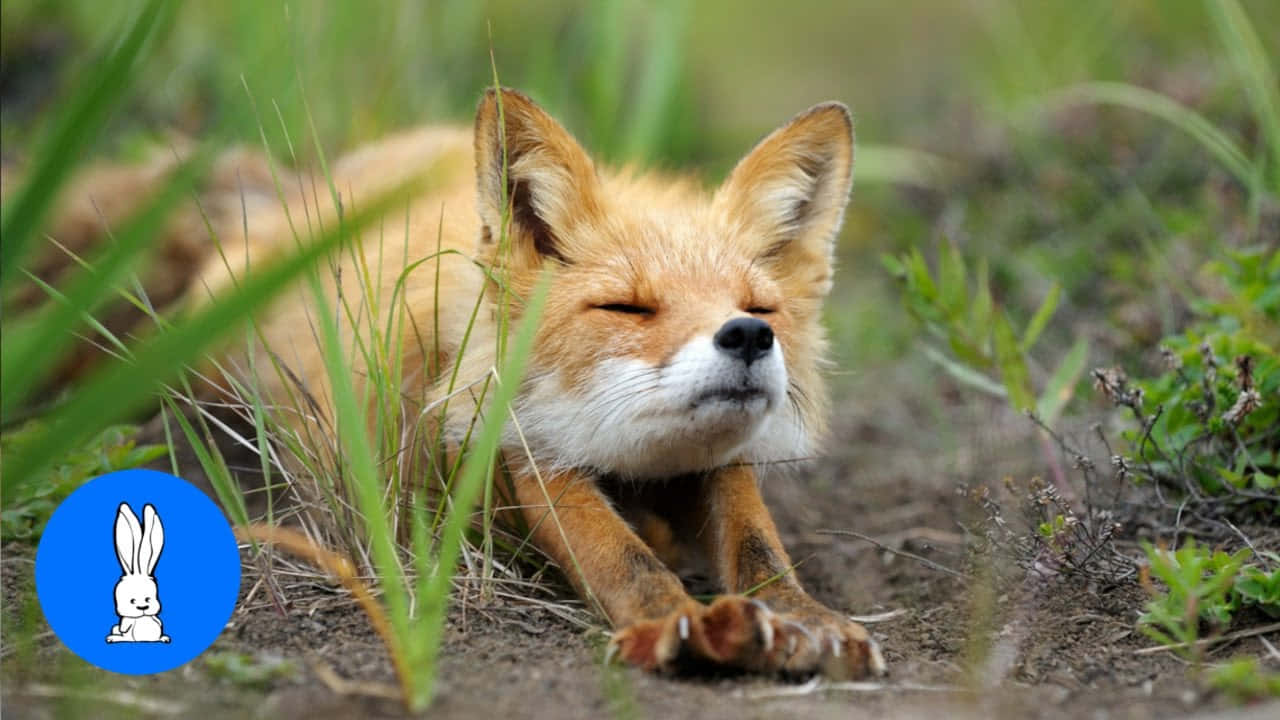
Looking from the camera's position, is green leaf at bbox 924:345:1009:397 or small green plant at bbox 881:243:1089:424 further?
green leaf at bbox 924:345:1009:397

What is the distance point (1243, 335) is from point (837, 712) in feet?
6.89

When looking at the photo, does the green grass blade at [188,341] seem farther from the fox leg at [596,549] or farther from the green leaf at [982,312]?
the green leaf at [982,312]

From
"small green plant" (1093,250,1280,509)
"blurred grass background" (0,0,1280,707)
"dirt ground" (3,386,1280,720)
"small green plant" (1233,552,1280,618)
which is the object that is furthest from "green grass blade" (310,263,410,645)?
"small green plant" (1093,250,1280,509)

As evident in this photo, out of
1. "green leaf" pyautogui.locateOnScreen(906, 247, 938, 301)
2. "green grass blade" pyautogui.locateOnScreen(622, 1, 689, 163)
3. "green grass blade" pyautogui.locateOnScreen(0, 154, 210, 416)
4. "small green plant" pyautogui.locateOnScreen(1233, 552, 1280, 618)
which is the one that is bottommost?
"small green plant" pyautogui.locateOnScreen(1233, 552, 1280, 618)

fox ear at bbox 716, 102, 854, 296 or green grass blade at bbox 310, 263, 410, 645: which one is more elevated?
fox ear at bbox 716, 102, 854, 296

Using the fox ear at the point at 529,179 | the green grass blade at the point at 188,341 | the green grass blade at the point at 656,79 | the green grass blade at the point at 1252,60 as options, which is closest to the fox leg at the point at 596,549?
the fox ear at the point at 529,179

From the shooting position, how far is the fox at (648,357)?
2658 millimetres

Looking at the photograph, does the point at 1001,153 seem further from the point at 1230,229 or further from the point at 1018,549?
the point at 1018,549

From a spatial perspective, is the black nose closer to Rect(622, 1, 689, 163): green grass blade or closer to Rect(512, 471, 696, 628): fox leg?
Rect(512, 471, 696, 628): fox leg

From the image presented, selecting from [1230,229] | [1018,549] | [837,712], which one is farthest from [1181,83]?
[837,712]

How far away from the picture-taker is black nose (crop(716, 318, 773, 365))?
2.66m

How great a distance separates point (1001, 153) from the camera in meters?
6.93

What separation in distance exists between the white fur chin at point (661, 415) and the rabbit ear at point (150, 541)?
3.36 ft

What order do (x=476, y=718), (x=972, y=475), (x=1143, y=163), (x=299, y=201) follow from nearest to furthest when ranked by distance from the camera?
(x=476, y=718), (x=972, y=475), (x=299, y=201), (x=1143, y=163)
